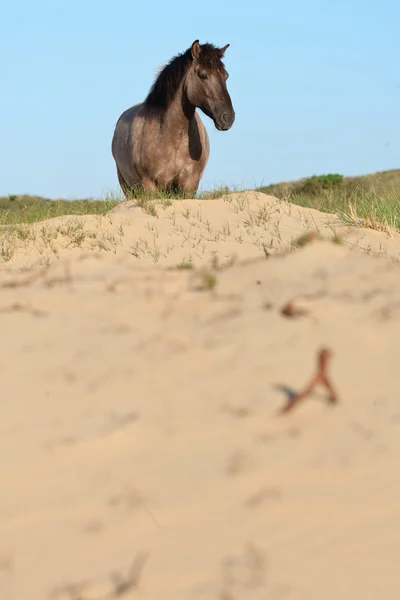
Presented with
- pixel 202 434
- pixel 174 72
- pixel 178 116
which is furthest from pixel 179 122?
pixel 202 434

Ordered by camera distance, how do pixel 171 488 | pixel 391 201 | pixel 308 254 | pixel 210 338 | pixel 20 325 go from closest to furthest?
pixel 171 488
pixel 210 338
pixel 20 325
pixel 308 254
pixel 391 201

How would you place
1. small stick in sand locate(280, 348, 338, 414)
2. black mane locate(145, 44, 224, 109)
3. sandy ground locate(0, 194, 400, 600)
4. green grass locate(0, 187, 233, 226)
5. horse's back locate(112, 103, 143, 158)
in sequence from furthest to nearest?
horse's back locate(112, 103, 143, 158)
black mane locate(145, 44, 224, 109)
green grass locate(0, 187, 233, 226)
small stick in sand locate(280, 348, 338, 414)
sandy ground locate(0, 194, 400, 600)

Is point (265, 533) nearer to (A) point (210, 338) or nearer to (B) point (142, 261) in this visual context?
(A) point (210, 338)

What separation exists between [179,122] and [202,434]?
374 inches

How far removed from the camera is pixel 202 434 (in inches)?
117

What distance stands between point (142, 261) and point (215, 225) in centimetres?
149

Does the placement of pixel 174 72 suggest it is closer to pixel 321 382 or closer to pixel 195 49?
pixel 195 49

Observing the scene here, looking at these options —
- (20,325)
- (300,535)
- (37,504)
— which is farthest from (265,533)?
(20,325)

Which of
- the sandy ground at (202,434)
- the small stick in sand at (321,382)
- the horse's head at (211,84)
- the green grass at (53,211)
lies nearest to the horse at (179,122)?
the horse's head at (211,84)

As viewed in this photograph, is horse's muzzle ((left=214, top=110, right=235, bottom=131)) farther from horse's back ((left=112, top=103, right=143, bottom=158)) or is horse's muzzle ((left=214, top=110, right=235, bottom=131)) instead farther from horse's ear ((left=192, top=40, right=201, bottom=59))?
horse's back ((left=112, top=103, right=143, bottom=158))

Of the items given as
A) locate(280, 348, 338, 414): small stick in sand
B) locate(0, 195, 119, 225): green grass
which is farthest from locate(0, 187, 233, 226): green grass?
locate(280, 348, 338, 414): small stick in sand

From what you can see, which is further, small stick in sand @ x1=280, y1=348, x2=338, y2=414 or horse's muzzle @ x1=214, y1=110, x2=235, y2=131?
horse's muzzle @ x1=214, y1=110, x2=235, y2=131

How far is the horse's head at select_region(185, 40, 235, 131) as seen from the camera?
36.9 ft

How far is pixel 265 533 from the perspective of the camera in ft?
8.20
